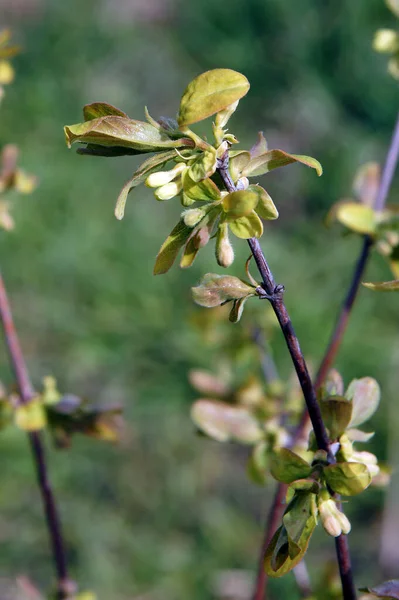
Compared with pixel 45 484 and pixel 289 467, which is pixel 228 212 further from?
pixel 45 484

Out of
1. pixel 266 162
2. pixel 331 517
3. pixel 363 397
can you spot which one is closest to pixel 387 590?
pixel 331 517

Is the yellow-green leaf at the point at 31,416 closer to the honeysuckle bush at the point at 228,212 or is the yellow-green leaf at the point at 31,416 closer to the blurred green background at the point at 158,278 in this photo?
the honeysuckle bush at the point at 228,212

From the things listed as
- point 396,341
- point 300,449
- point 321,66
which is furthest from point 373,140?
point 300,449

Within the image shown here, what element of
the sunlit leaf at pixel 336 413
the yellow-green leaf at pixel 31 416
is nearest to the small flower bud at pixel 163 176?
the sunlit leaf at pixel 336 413

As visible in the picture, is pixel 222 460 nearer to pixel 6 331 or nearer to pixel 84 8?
pixel 6 331

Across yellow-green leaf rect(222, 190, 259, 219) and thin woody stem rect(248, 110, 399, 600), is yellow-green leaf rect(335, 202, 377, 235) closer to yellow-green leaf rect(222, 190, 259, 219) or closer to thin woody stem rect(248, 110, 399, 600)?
thin woody stem rect(248, 110, 399, 600)

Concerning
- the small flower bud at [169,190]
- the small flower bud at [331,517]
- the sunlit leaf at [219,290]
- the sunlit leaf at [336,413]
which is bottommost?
the small flower bud at [331,517]
